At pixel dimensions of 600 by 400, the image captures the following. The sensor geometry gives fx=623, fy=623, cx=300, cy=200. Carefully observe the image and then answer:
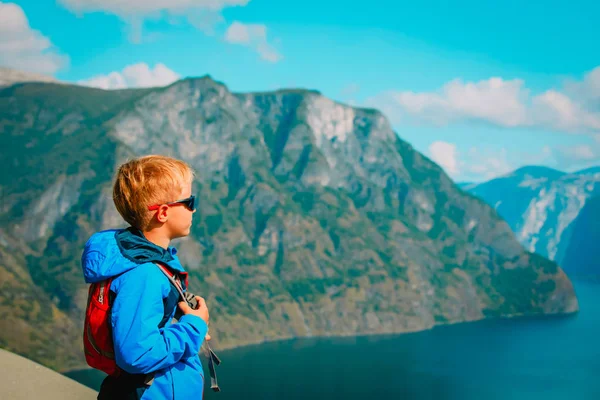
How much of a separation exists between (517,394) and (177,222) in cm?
17965

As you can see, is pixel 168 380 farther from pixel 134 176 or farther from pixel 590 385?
pixel 590 385

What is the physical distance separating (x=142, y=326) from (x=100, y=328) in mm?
307

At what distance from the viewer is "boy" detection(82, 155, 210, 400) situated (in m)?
3.80

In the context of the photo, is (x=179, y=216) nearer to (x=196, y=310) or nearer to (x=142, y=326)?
(x=196, y=310)

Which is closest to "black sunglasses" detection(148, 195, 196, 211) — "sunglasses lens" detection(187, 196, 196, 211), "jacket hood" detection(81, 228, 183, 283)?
"sunglasses lens" detection(187, 196, 196, 211)

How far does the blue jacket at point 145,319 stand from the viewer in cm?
379

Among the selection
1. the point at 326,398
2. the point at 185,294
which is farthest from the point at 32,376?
the point at 326,398

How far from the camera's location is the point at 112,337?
388 centimetres

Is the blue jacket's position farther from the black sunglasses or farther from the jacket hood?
the black sunglasses

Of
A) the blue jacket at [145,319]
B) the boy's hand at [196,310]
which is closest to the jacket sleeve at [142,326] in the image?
the blue jacket at [145,319]

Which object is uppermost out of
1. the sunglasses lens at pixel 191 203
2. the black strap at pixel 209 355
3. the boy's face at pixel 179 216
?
the sunglasses lens at pixel 191 203

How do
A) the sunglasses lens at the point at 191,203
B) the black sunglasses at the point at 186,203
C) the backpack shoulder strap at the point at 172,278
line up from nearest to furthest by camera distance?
the backpack shoulder strap at the point at 172,278 < the black sunglasses at the point at 186,203 < the sunglasses lens at the point at 191,203

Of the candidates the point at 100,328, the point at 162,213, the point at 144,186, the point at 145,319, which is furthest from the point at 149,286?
the point at 144,186

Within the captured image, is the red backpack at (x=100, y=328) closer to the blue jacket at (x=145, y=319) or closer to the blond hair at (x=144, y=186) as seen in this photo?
the blue jacket at (x=145, y=319)
